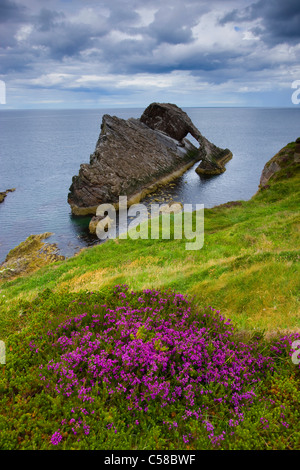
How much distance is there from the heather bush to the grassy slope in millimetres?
2003

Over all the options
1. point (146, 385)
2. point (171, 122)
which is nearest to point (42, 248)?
point (146, 385)

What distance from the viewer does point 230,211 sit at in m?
42.5

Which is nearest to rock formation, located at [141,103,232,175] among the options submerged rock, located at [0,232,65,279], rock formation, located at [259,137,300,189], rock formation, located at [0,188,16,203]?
rock formation, located at [0,188,16,203]

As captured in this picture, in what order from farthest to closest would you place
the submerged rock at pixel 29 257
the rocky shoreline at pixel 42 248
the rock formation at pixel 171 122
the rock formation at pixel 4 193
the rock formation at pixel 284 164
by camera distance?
1. the rock formation at pixel 171 122
2. the rock formation at pixel 4 193
3. the rock formation at pixel 284 164
4. the rocky shoreline at pixel 42 248
5. the submerged rock at pixel 29 257

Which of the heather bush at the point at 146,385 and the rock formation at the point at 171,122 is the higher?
the rock formation at the point at 171,122

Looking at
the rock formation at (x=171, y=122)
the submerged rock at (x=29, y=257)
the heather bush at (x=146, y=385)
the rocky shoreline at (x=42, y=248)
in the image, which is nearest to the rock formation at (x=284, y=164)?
the rocky shoreline at (x=42, y=248)

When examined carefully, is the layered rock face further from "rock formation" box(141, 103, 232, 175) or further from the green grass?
the green grass

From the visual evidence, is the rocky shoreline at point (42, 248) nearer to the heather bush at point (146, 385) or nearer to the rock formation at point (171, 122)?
the heather bush at point (146, 385)

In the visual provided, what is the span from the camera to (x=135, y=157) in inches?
3273

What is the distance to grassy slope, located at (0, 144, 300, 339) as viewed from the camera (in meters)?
11.3

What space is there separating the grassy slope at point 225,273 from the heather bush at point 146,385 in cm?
200

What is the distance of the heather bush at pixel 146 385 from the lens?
564 cm
